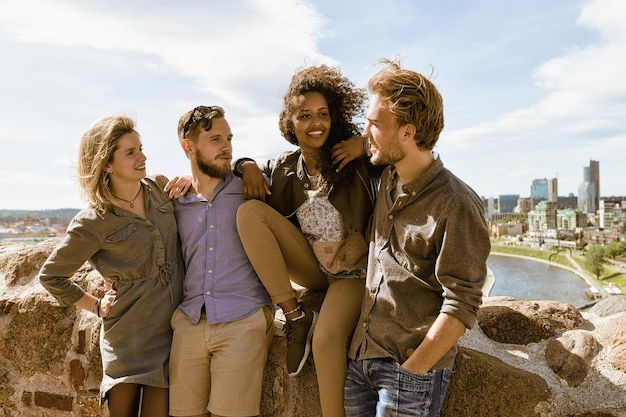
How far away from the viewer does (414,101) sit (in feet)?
5.60

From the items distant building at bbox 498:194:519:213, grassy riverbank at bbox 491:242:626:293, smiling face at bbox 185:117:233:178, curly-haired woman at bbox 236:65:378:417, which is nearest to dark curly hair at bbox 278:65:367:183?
curly-haired woman at bbox 236:65:378:417

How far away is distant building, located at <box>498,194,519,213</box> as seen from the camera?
3393 inches

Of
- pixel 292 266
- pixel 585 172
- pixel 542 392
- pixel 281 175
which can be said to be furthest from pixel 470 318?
pixel 585 172

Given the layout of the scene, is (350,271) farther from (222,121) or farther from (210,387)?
(222,121)

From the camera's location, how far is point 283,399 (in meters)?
2.11

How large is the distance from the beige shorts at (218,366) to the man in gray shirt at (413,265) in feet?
1.40

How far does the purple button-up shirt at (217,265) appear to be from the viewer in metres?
2.06

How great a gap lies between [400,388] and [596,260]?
4875cm

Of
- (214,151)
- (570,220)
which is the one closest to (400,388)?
(214,151)

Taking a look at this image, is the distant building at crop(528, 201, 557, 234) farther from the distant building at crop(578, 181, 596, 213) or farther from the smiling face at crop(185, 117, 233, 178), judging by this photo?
the smiling face at crop(185, 117, 233, 178)

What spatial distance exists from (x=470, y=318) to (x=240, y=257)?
3.23ft

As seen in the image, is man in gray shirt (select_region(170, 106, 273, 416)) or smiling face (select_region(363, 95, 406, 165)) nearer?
smiling face (select_region(363, 95, 406, 165))

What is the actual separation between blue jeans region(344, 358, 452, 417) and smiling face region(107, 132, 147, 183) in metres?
1.19

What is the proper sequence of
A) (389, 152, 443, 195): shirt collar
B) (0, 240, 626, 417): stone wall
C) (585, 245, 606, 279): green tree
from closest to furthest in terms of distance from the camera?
(389, 152, 443, 195): shirt collar, (0, 240, 626, 417): stone wall, (585, 245, 606, 279): green tree
